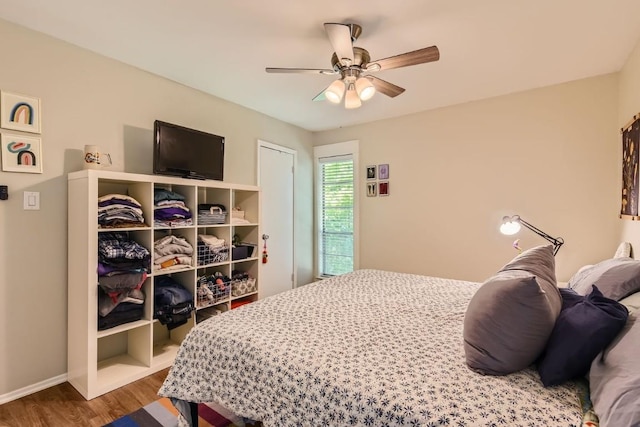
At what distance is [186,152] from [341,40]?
1.66 m

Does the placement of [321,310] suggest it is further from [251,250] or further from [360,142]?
[360,142]

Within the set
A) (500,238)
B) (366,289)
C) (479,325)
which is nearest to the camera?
(479,325)

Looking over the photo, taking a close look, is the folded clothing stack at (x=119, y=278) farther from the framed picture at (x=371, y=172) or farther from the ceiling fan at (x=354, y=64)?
the framed picture at (x=371, y=172)

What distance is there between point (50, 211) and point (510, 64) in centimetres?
370

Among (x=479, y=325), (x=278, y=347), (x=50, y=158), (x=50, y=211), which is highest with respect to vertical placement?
(x=50, y=158)

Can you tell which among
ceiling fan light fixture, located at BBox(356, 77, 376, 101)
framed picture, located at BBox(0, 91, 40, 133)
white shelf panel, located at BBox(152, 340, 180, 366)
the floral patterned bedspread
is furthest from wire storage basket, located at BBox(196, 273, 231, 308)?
ceiling fan light fixture, located at BBox(356, 77, 376, 101)

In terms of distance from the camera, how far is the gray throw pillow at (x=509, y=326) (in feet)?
3.65

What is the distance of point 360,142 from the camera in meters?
4.25

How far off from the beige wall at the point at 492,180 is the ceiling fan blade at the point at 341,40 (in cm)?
199

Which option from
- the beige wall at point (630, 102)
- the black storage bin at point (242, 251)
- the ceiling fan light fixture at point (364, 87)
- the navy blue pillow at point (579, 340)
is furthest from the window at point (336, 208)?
the navy blue pillow at point (579, 340)

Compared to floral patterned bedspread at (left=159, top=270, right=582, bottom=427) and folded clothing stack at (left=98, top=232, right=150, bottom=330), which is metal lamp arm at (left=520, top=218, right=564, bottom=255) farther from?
folded clothing stack at (left=98, top=232, right=150, bottom=330)

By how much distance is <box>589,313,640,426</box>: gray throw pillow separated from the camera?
0.79 m

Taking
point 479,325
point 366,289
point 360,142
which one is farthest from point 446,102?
point 479,325

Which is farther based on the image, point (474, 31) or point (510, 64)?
point (510, 64)
